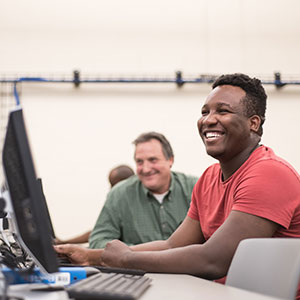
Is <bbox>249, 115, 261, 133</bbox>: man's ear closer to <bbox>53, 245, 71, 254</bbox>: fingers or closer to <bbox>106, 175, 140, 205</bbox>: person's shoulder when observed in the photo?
<bbox>53, 245, 71, 254</bbox>: fingers

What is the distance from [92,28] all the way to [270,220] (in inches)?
155

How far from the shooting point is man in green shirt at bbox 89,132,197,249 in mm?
2654

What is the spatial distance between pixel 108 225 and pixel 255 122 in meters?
1.23

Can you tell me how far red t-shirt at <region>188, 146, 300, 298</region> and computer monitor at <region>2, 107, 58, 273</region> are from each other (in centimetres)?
74

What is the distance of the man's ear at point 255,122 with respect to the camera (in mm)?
1709

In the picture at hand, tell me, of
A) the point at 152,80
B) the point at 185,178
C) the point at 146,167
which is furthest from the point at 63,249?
the point at 152,80

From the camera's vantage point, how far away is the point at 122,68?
16.4 ft

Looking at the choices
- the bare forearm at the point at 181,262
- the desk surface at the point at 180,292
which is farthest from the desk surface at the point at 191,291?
the bare forearm at the point at 181,262

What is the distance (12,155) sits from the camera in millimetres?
872

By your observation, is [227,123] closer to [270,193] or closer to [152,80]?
[270,193]

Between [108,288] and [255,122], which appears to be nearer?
[108,288]

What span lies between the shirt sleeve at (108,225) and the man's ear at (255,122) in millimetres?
1168

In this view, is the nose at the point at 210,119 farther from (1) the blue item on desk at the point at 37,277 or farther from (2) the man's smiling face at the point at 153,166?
(2) the man's smiling face at the point at 153,166

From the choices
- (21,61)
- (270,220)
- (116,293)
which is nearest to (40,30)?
(21,61)
